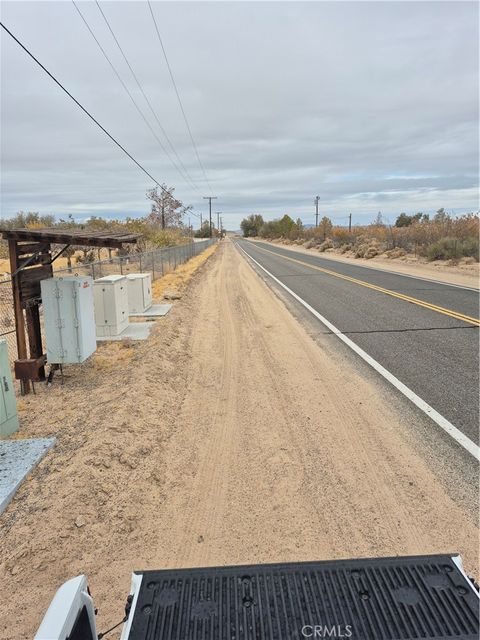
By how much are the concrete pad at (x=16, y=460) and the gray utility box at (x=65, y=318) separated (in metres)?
2.21

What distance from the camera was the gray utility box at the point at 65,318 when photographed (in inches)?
270

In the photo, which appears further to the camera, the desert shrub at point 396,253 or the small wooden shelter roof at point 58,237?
the desert shrub at point 396,253

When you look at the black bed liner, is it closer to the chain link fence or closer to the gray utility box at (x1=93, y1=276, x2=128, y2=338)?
the gray utility box at (x1=93, y1=276, x2=128, y2=338)

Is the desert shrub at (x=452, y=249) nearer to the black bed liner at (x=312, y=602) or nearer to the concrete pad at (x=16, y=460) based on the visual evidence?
the concrete pad at (x=16, y=460)

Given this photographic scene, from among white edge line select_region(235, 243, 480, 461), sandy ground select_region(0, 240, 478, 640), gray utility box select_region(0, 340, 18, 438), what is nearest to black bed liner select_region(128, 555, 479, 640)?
sandy ground select_region(0, 240, 478, 640)

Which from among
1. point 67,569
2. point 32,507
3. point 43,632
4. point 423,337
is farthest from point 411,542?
point 423,337

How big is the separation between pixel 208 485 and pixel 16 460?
1.87m

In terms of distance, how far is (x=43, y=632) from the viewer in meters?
1.63

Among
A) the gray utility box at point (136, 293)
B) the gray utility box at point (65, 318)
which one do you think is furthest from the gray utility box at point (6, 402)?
the gray utility box at point (136, 293)

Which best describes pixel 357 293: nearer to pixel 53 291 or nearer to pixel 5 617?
pixel 53 291

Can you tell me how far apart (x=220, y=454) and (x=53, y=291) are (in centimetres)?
372

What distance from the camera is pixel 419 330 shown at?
9.77 meters

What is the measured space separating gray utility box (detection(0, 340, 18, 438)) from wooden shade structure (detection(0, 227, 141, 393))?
140cm

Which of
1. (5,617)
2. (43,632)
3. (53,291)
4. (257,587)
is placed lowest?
(5,617)
